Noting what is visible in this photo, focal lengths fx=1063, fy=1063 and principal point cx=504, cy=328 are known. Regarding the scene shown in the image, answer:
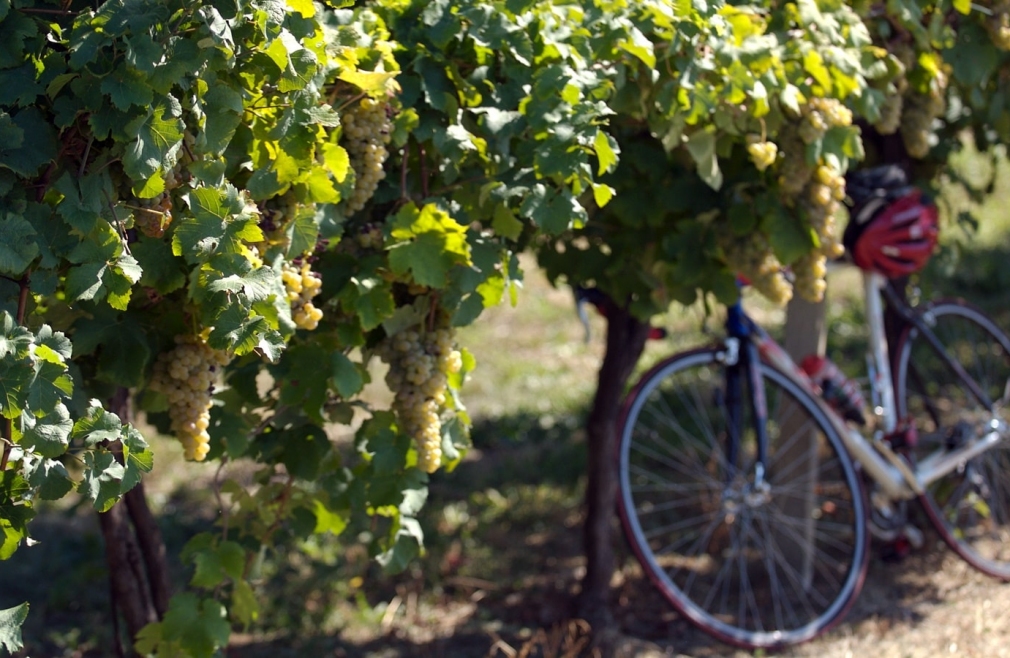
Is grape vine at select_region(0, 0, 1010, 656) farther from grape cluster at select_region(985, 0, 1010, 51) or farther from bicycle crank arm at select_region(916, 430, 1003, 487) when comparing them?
bicycle crank arm at select_region(916, 430, 1003, 487)

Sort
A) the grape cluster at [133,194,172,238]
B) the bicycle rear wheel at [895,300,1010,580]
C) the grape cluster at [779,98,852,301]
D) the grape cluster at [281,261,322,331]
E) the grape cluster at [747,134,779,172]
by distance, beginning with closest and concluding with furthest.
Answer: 1. the grape cluster at [133,194,172,238]
2. the grape cluster at [281,261,322,331]
3. the grape cluster at [747,134,779,172]
4. the grape cluster at [779,98,852,301]
5. the bicycle rear wheel at [895,300,1010,580]

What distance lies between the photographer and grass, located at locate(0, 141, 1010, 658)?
3.44 m

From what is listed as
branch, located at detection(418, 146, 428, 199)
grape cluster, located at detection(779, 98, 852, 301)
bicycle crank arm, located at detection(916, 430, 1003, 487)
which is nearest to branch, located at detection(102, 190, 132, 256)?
branch, located at detection(418, 146, 428, 199)

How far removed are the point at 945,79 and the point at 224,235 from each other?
2425 millimetres

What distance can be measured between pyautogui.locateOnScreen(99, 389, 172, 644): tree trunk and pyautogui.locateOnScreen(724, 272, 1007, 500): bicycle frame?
1671mm

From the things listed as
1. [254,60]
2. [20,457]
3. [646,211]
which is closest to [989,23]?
[646,211]

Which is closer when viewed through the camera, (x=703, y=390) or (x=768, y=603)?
(x=768, y=603)

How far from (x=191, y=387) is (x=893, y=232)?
7.68ft

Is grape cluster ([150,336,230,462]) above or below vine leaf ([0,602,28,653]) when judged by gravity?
above

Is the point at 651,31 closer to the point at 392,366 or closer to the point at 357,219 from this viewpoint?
the point at 357,219

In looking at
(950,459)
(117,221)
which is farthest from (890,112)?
(117,221)

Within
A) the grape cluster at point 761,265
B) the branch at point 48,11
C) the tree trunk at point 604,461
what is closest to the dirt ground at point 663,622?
the tree trunk at point 604,461

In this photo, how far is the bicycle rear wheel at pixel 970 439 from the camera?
3.63 m

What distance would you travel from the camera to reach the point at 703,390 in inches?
216
